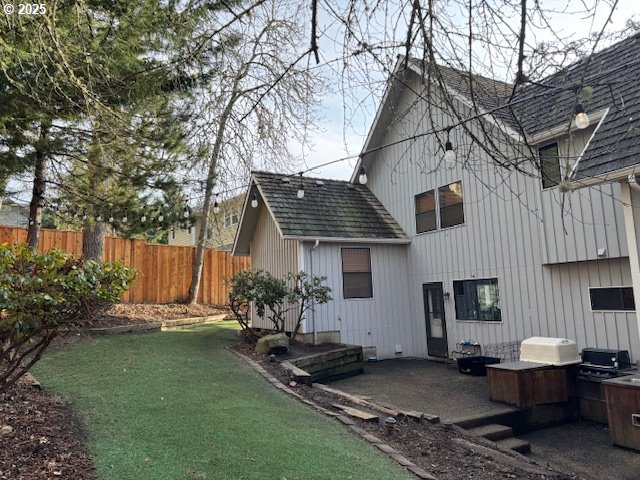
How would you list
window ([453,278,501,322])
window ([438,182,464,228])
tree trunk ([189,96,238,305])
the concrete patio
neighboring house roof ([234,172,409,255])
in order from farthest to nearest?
neighboring house roof ([234,172,409,255]) < window ([438,182,464,228]) < window ([453,278,501,322]) < tree trunk ([189,96,238,305]) < the concrete patio

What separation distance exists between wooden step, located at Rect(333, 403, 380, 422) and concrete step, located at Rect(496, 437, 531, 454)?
1707mm

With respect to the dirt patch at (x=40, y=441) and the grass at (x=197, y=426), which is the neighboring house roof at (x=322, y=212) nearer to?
the grass at (x=197, y=426)

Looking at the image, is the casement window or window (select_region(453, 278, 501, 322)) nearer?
window (select_region(453, 278, 501, 322))

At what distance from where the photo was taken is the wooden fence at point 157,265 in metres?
14.4

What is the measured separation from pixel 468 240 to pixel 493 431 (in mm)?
5445

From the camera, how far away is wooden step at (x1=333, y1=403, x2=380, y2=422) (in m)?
5.55

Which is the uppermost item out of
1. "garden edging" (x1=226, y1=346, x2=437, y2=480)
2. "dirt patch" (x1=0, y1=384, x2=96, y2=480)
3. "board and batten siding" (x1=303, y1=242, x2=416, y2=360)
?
"board and batten siding" (x1=303, y1=242, x2=416, y2=360)

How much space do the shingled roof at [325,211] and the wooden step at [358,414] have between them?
525cm

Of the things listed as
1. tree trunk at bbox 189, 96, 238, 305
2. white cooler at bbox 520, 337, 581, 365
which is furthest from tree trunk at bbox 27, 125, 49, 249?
white cooler at bbox 520, 337, 581, 365

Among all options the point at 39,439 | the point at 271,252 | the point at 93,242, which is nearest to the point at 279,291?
the point at 271,252

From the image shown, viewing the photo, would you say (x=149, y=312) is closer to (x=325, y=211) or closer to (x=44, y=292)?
(x=325, y=211)

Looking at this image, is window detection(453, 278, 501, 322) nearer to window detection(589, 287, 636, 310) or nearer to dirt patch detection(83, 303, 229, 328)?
window detection(589, 287, 636, 310)

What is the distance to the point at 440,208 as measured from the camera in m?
11.6

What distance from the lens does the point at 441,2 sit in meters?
3.27
